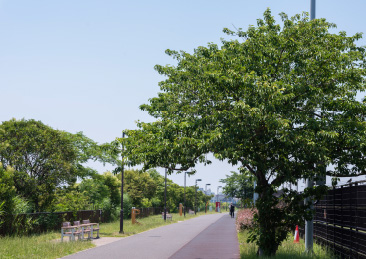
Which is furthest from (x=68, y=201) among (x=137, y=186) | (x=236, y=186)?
(x=236, y=186)

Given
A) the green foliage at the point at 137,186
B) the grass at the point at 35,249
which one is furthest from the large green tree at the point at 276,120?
the green foliage at the point at 137,186

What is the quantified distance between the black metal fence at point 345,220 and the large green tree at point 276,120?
0.90 m

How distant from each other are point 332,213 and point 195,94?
6401 mm

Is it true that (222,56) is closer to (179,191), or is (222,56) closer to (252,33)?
(252,33)

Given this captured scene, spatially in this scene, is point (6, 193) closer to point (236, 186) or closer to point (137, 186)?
point (137, 186)

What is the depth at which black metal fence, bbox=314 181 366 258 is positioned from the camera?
38.4ft

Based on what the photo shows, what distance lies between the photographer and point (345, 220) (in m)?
13.5

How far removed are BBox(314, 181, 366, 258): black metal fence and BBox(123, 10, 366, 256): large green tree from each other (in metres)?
0.90

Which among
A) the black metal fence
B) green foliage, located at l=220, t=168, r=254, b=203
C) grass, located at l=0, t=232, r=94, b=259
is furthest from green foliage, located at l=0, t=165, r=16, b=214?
green foliage, located at l=220, t=168, r=254, b=203

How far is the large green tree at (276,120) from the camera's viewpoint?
1215 centimetres

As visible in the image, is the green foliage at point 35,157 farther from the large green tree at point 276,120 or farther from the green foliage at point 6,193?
the large green tree at point 276,120

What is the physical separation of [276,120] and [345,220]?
4298 millimetres

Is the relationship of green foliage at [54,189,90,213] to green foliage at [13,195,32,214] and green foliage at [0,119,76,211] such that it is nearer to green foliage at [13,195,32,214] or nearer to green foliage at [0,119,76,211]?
green foliage at [0,119,76,211]

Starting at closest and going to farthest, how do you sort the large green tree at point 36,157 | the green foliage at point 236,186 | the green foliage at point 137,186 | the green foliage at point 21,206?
1. the green foliage at point 21,206
2. the large green tree at point 36,157
3. the green foliage at point 137,186
4. the green foliage at point 236,186
